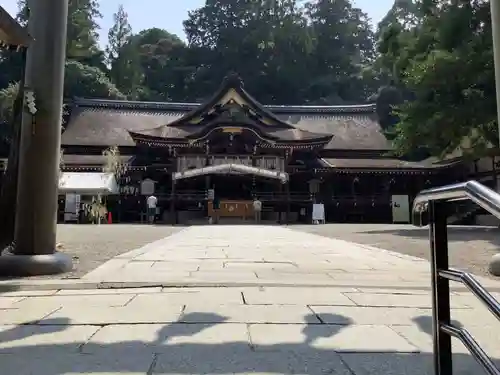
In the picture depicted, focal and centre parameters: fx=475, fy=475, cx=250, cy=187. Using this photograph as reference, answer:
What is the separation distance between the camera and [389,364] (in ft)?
6.65

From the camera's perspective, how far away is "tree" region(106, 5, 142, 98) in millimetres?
46656

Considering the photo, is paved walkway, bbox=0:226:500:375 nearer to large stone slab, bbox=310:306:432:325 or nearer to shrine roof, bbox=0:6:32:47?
large stone slab, bbox=310:306:432:325

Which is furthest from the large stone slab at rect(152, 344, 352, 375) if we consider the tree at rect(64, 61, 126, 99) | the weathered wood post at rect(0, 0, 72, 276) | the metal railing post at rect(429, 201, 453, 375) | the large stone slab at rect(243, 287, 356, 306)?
the tree at rect(64, 61, 126, 99)

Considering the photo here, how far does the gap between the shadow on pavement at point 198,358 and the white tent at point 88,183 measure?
20.7 m

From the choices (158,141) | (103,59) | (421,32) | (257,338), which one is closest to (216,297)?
(257,338)

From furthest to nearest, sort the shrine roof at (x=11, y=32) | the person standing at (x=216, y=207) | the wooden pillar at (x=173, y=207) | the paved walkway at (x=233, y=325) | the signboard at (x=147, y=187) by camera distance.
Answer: the signboard at (x=147, y=187), the wooden pillar at (x=173, y=207), the person standing at (x=216, y=207), the shrine roof at (x=11, y=32), the paved walkway at (x=233, y=325)

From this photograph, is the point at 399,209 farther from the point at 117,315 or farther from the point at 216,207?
the point at 117,315

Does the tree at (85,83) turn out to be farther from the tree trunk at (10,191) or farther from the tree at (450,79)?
the tree trunk at (10,191)

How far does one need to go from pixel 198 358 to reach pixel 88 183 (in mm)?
22123

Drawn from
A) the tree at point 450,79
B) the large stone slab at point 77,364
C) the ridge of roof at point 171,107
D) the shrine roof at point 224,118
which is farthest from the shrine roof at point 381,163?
the large stone slab at point 77,364

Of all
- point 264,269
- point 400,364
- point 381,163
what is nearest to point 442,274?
point 400,364

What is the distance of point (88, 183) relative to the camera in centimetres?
2286

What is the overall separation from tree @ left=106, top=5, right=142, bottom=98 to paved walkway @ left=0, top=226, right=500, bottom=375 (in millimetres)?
43794

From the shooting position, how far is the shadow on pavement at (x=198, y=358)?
193 cm
